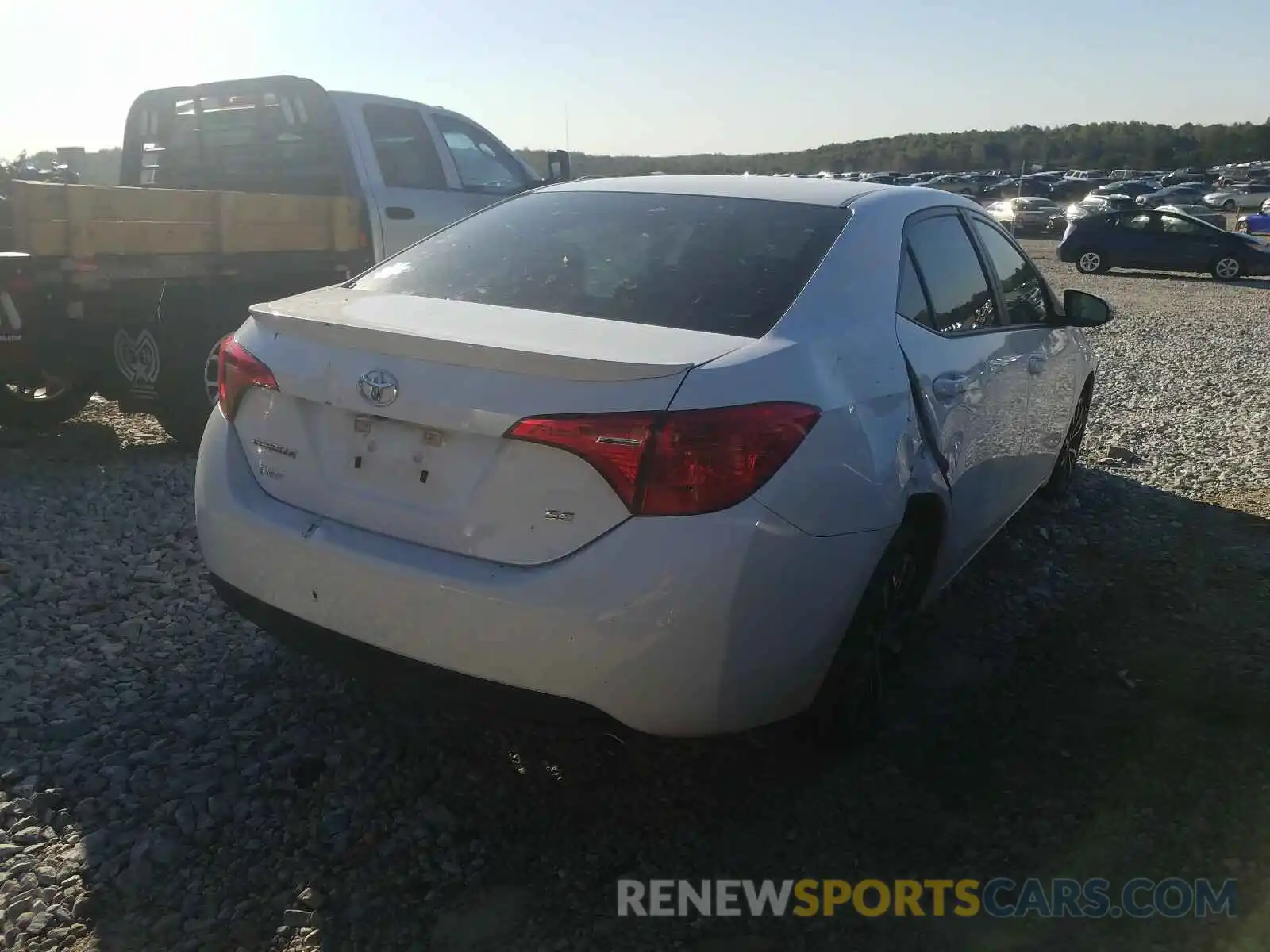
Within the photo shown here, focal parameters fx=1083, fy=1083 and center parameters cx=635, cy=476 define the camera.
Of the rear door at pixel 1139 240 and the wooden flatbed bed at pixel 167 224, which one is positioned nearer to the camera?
the wooden flatbed bed at pixel 167 224

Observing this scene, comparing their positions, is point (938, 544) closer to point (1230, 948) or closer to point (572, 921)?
point (1230, 948)

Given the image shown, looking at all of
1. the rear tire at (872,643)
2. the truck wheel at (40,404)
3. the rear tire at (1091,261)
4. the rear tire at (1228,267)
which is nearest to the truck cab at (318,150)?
the truck wheel at (40,404)

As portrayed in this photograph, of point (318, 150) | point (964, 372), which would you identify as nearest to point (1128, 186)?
point (318, 150)

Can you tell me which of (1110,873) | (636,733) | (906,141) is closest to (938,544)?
(1110,873)

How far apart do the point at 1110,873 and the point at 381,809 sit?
181 cm

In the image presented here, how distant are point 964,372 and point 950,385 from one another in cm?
18

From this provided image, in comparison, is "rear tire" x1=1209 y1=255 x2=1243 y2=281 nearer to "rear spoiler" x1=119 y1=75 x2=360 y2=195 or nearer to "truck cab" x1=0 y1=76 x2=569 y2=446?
"truck cab" x1=0 y1=76 x2=569 y2=446

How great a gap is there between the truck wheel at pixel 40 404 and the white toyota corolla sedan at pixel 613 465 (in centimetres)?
413

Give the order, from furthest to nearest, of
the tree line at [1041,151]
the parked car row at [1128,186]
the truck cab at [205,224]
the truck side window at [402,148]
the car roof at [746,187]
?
the tree line at [1041,151], the parked car row at [1128,186], the truck side window at [402,148], the truck cab at [205,224], the car roof at [746,187]

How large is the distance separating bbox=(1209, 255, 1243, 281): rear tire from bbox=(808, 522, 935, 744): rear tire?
2129cm

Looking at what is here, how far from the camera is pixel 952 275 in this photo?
3703 mm

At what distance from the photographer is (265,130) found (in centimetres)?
722

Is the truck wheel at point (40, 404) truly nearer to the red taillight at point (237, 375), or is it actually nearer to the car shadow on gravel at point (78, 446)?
the car shadow on gravel at point (78, 446)

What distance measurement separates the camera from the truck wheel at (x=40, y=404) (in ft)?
20.9
